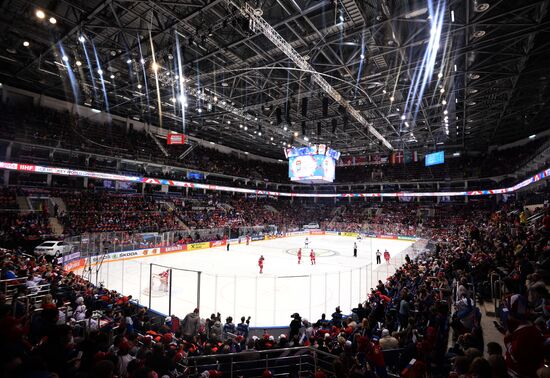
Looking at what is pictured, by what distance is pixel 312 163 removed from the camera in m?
27.8

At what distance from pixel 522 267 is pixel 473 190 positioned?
40.9 meters

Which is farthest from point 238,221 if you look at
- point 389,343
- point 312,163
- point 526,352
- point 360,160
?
point 526,352

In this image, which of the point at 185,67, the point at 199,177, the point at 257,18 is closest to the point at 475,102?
the point at 257,18

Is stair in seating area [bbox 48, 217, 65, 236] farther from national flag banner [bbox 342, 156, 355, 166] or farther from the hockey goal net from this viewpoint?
national flag banner [bbox 342, 156, 355, 166]

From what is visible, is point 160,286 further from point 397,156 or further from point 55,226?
point 397,156

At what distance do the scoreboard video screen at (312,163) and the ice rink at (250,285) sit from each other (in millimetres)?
8216

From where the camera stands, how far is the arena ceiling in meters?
12.2

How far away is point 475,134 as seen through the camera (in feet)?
112

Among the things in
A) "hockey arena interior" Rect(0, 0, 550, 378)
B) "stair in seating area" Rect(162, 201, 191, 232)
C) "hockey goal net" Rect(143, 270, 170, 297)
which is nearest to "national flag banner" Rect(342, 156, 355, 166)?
"hockey arena interior" Rect(0, 0, 550, 378)

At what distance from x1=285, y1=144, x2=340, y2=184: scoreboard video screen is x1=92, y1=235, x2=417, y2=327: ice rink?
822cm

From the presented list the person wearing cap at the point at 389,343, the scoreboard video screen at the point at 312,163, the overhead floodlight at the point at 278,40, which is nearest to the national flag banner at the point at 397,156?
the scoreboard video screen at the point at 312,163

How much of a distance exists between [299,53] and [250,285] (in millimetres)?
13364

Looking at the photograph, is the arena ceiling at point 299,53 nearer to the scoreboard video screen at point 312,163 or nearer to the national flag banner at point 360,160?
the scoreboard video screen at point 312,163

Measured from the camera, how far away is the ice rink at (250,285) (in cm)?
1171
